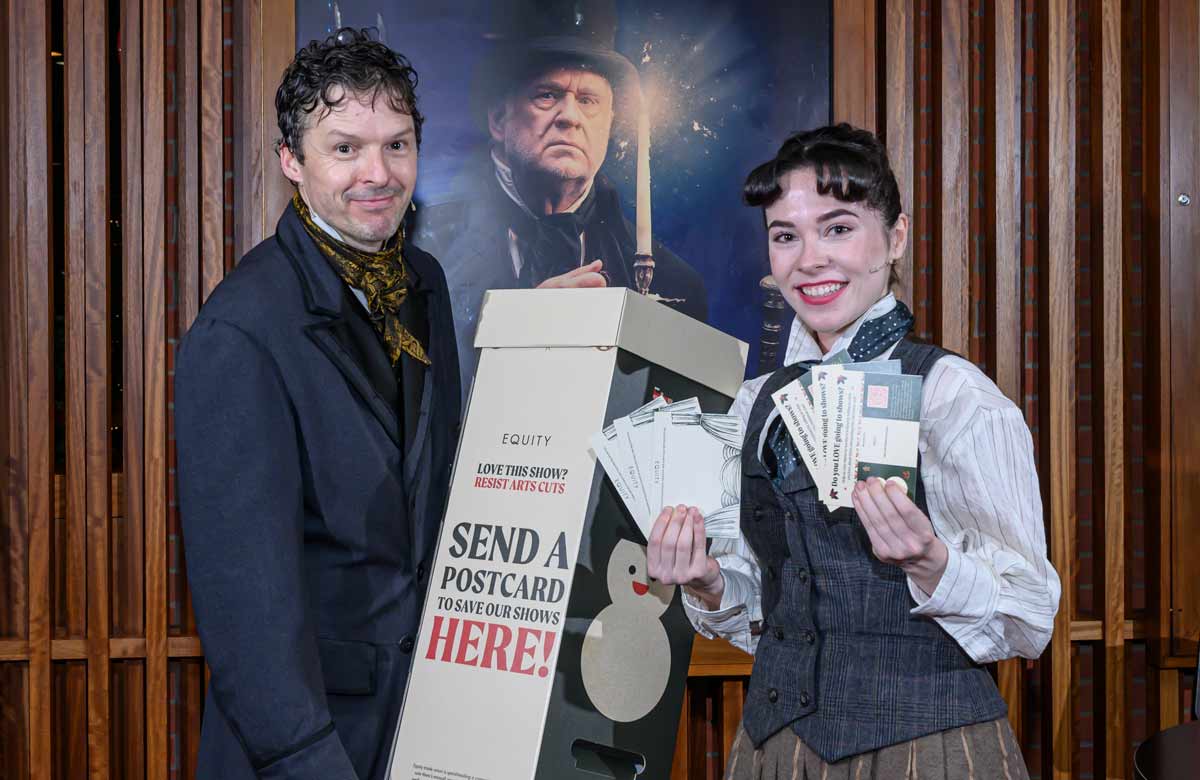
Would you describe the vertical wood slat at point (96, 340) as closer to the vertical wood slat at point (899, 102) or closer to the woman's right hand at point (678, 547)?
the woman's right hand at point (678, 547)

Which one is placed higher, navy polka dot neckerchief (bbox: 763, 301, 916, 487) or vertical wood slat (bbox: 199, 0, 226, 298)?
vertical wood slat (bbox: 199, 0, 226, 298)

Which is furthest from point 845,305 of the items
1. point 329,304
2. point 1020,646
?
point 329,304

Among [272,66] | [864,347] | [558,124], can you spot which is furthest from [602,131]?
[864,347]

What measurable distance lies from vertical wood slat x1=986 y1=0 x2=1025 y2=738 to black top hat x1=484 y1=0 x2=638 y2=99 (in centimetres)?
101

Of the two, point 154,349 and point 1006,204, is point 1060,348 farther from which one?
point 154,349

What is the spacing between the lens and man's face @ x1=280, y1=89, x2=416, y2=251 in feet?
5.90

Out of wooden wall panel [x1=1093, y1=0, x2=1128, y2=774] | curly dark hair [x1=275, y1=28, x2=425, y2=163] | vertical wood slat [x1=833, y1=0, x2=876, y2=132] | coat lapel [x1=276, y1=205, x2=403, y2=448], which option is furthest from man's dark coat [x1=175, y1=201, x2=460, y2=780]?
wooden wall panel [x1=1093, y1=0, x2=1128, y2=774]

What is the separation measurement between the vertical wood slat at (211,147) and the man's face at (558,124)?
69 centimetres

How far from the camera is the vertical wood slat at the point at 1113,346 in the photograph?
10.1 feet

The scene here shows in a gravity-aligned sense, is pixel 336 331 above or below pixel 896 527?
above

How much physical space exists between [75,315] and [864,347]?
2058 millimetres

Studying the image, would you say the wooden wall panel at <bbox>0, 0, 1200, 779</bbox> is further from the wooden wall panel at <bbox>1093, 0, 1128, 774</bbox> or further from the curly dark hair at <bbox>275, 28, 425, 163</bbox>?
the curly dark hair at <bbox>275, 28, 425, 163</bbox>

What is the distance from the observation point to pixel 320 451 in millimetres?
1712

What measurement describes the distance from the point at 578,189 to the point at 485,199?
25 centimetres
